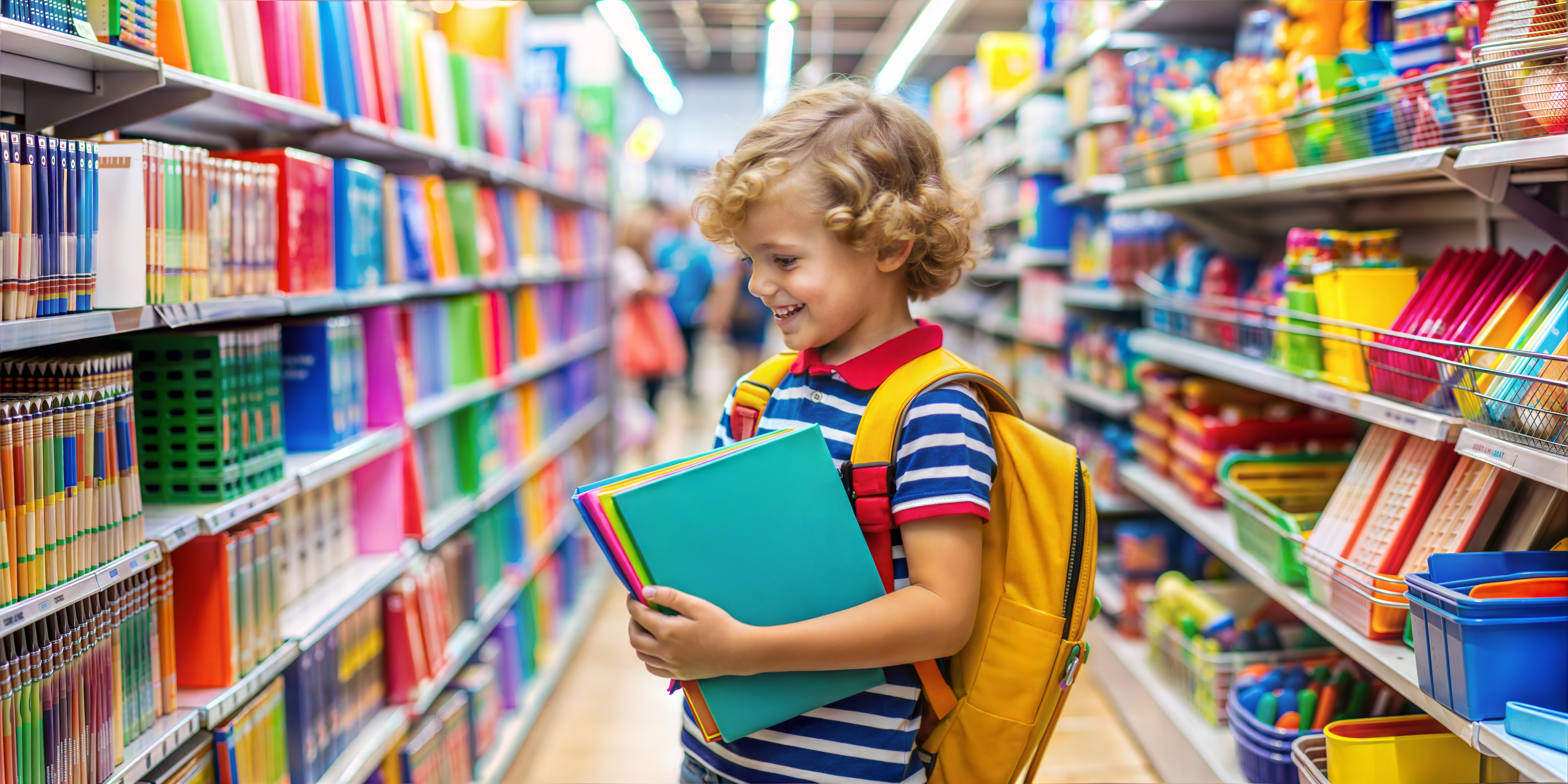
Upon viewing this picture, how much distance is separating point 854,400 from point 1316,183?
1247mm

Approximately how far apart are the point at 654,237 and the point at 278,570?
5.91 metres

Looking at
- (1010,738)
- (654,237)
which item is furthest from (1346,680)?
(654,237)

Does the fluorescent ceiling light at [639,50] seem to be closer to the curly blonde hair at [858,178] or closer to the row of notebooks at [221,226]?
the row of notebooks at [221,226]

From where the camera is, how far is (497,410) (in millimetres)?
3387

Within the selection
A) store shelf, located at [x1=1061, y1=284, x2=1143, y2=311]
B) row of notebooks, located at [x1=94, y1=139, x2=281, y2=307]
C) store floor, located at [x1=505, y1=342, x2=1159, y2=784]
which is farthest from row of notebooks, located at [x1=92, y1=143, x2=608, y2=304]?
store shelf, located at [x1=1061, y1=284, x2=1143, y2=311]

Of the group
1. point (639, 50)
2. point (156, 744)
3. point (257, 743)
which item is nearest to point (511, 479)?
point (257, 743)

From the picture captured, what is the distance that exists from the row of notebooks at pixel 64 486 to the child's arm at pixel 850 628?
76 centimetres

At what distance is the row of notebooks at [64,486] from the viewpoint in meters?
1.29

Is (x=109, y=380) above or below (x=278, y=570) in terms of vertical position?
above

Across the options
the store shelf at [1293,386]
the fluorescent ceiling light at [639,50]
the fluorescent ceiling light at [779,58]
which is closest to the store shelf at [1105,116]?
the store shelf at [1293,386]

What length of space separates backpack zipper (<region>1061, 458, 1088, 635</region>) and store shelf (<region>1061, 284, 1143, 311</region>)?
2206 millimetres

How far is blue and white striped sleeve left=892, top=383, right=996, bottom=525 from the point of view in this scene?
123cm

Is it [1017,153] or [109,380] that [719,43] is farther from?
[109,380]

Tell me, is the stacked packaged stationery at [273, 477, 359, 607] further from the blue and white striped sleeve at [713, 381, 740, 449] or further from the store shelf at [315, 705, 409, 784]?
the blue and white striped sleeve at [713, 381, 740, 449]
